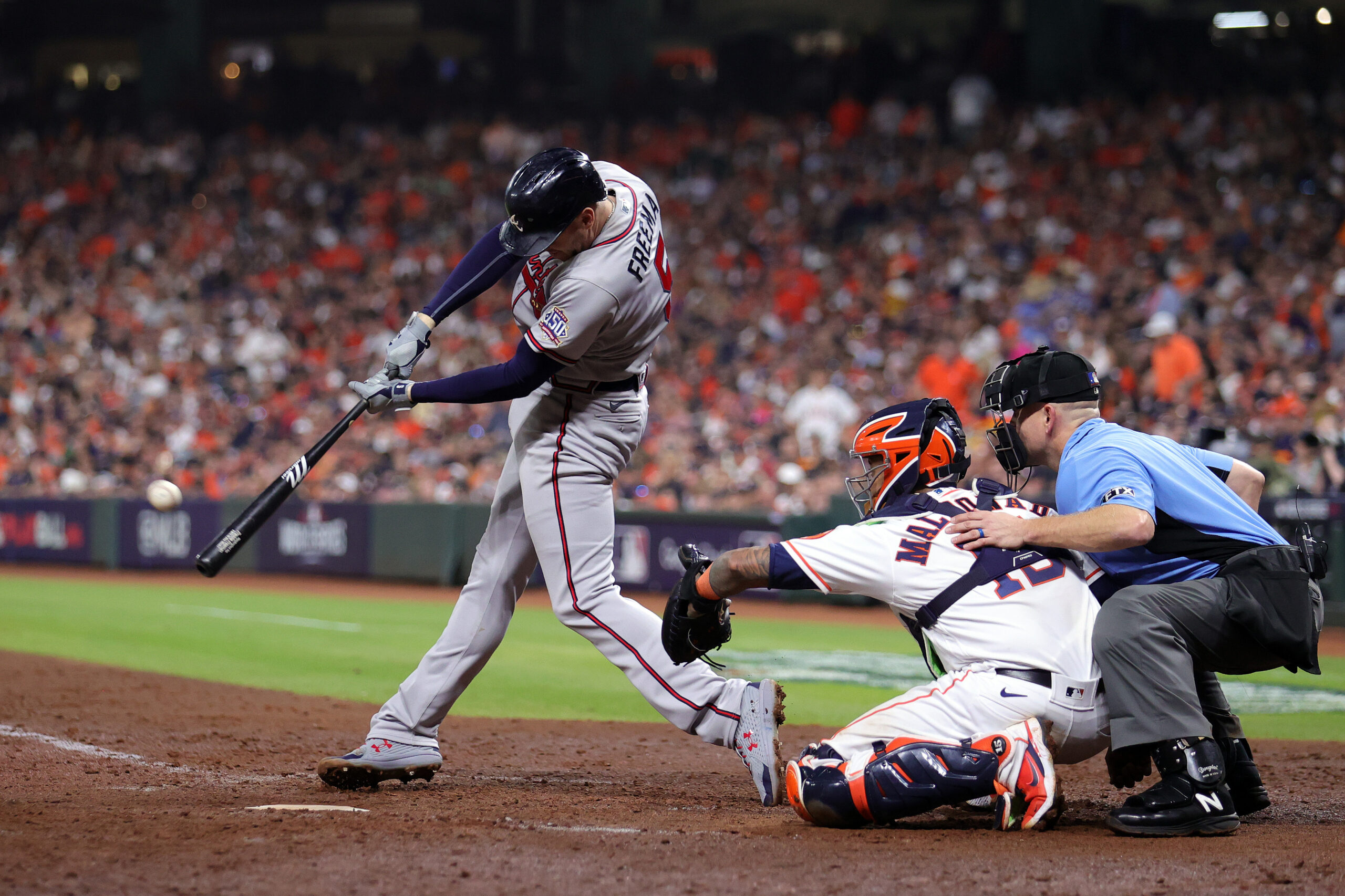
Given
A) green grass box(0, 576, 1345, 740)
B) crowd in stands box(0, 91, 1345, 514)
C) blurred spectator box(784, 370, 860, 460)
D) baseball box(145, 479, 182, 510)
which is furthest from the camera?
blurred spectator box(784, 370, 860, 460)

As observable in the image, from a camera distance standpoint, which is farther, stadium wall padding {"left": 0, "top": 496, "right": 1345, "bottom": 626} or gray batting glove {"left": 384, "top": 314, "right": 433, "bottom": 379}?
stadium wall padding {"left": 0, "top": 496, "right": 1345, "bottom": 626}

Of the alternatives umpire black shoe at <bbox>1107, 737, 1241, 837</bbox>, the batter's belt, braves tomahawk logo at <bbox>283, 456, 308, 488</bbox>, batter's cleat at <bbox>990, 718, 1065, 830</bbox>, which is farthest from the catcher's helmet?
umpire black shoe at <bbox>1107, 737, 1241, 837</bbox>

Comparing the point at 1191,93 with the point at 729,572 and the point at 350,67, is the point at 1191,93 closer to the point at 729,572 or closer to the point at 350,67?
the point at 729,572

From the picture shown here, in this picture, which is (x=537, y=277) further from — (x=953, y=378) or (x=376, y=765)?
(x=953, y=378)

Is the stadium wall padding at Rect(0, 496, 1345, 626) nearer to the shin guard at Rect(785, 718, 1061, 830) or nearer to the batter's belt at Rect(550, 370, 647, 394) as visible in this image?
the batter's belt at Rect(550, 370, 647, 394)

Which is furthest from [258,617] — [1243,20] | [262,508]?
[1243,20]

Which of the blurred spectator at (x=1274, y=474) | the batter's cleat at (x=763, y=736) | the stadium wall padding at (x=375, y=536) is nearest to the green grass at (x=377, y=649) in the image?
the stadium wall padding at (x=375, y=536)

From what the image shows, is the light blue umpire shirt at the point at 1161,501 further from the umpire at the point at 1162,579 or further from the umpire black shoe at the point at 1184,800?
the umpire black shoe at the point at 1184,800
